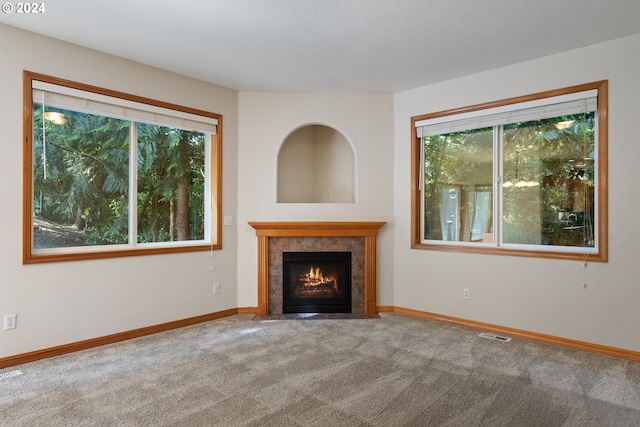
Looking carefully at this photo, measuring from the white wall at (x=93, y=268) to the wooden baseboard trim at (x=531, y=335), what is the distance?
219 centimetres

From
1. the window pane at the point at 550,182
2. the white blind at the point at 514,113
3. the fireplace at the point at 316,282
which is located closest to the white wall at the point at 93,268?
the fireplace at the point at 316,282

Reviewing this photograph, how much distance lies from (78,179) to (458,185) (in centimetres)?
383

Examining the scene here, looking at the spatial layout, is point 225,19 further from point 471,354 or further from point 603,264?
point 603,264

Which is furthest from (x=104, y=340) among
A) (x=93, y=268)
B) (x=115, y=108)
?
(x=115, y=108)

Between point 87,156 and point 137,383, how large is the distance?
6.85 ft

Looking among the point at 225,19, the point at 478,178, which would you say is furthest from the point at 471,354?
the point at 225,19

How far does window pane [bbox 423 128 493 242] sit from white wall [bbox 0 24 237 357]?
2.33 meters

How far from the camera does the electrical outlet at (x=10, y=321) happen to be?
111 inches

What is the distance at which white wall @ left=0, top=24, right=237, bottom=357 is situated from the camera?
286 cm

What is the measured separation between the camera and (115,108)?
344cm

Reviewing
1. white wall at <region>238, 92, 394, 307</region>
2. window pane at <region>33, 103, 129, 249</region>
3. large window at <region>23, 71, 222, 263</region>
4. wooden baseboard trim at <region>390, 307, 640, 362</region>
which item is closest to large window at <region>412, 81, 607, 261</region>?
white wall at <region>238, 92, 394, 307</region>

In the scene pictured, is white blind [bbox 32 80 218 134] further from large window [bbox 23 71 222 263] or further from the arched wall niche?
the arched wall niche

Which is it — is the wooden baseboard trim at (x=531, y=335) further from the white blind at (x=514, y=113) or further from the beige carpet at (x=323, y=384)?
the white blind at (x=514, y=113)

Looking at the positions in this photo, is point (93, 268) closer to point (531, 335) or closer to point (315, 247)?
point (315, 247)
